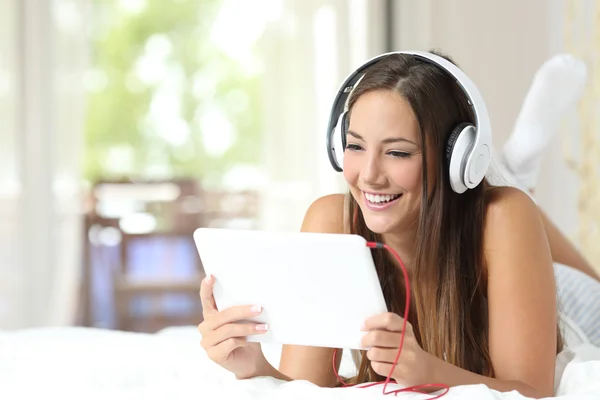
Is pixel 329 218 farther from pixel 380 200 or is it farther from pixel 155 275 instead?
pixel 155 275

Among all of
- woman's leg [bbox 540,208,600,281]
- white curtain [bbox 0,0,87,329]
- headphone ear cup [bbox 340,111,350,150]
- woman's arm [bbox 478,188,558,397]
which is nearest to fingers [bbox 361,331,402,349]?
woman's arm [bbox 478,188,558,397]

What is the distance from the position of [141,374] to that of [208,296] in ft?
0.82

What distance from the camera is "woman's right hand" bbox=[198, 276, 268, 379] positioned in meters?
1.16

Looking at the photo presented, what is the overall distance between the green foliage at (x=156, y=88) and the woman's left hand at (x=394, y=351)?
32.5ft

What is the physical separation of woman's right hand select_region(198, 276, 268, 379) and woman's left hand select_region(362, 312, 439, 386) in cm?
17

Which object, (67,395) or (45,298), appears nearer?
(67,395)

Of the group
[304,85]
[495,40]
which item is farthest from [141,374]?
[495,40]

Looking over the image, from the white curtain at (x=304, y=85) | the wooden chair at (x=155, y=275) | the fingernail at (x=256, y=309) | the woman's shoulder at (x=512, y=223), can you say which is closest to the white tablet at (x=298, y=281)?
the fingernail at (x=256, y=309)

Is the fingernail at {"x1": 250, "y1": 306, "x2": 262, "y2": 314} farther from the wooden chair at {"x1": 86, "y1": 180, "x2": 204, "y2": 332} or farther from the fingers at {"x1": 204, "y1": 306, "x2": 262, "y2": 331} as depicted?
the wooden chair at {"x1": 86, "y1": 180, "x2": 204, "y2": 332}

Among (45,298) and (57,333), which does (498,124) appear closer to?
(45,298)

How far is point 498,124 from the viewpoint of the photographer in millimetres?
3840

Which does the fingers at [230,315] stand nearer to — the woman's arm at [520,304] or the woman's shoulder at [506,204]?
the woman's arm at [520,304]

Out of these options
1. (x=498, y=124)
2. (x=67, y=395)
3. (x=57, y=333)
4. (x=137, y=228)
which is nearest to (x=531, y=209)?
(x=67, y=395)

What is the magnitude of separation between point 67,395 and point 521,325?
2.17ft
